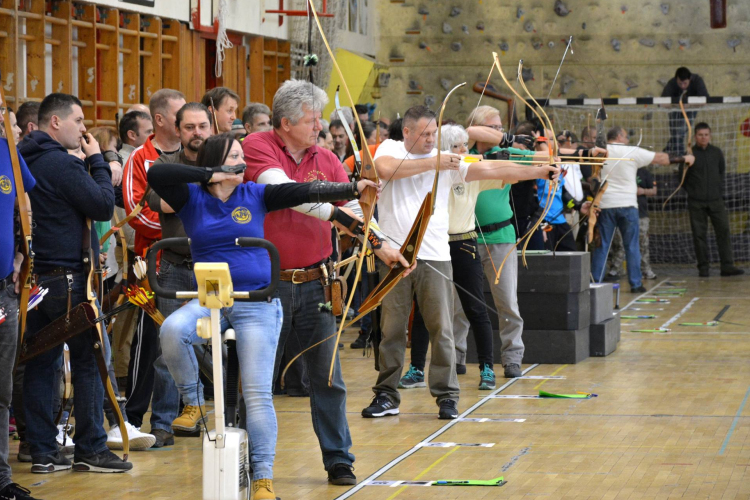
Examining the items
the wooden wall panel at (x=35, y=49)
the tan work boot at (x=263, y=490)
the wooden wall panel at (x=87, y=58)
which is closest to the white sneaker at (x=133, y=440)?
the tan work boot at (x=263, y=490)

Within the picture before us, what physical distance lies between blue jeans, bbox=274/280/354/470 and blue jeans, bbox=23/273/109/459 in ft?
2.71

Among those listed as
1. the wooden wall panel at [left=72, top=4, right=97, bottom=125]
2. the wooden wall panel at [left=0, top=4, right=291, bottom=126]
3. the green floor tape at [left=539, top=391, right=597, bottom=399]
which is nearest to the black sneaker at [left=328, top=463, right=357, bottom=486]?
the green floor tape at [left=539, top=391, right=597, bottom=399]

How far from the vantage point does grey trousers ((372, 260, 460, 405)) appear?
534 centimetres

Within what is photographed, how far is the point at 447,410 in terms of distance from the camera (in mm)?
5395

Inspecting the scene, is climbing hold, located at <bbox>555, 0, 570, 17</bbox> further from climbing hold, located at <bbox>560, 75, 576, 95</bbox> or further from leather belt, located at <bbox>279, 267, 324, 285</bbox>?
leather belt, located at <bbox>279, 267, 324, 285</bbox>

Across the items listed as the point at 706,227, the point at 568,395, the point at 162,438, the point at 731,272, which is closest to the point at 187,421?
the point at 162,438

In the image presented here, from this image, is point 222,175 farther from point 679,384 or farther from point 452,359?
point 679,384

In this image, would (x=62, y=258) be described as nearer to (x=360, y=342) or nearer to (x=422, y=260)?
(x=422, y=260)

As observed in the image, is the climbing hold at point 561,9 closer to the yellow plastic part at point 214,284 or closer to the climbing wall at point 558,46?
the climbing wall at point 558,46

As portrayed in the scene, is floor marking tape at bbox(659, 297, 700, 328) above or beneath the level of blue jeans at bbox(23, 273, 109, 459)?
beneath

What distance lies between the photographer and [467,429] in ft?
16.9

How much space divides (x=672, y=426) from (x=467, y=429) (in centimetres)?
95

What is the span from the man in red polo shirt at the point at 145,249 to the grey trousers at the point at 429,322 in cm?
107

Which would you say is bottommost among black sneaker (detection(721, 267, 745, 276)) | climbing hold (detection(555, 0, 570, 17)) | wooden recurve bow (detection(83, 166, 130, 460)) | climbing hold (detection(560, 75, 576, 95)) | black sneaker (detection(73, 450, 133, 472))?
black sneaker (detection(73, 450, 133, 472))
